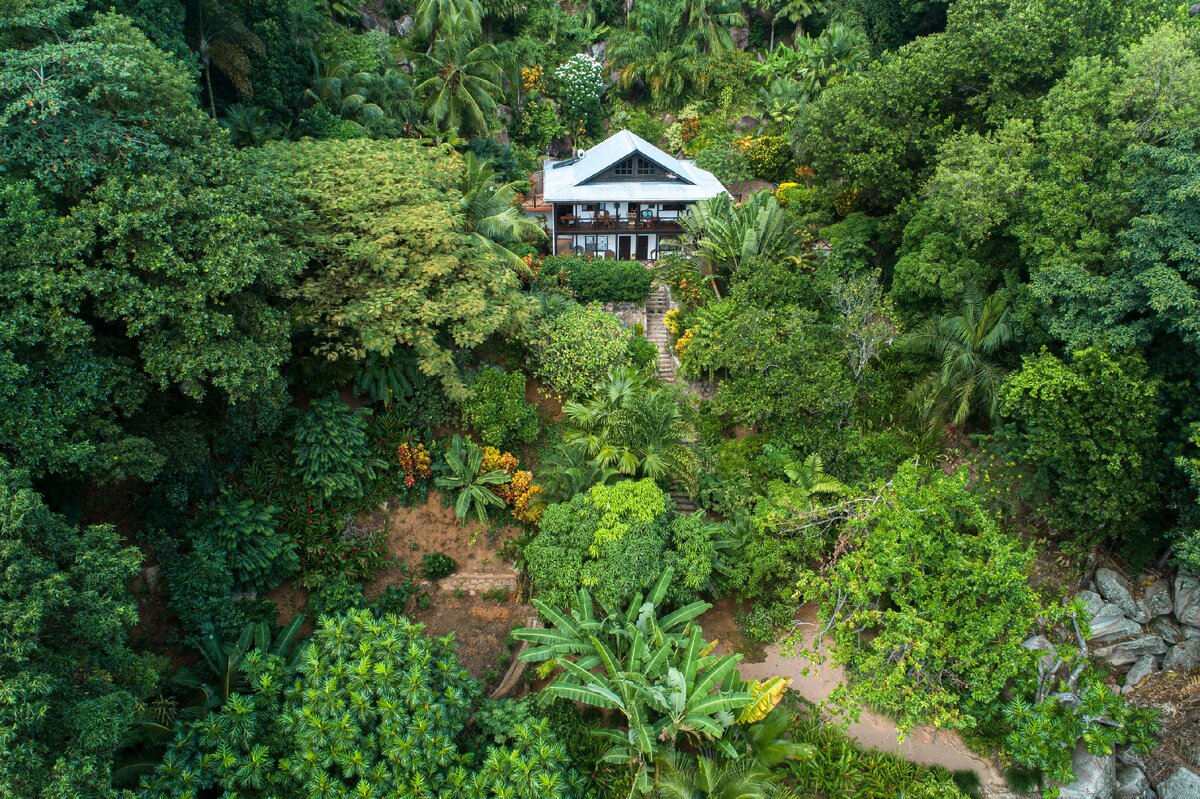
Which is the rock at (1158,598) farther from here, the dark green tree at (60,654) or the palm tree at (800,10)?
the palm tree at (800,10)

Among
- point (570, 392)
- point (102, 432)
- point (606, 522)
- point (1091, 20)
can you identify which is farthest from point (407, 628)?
point (1091, 20)

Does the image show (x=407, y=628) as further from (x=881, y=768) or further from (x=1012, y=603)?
(x=1012, y=603)

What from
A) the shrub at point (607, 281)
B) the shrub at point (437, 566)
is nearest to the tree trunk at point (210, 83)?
the shrub at point (607, 281)

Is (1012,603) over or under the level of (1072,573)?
over

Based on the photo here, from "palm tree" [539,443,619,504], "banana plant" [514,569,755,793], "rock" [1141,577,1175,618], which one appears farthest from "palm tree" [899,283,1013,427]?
"banana plant" [514,569,755,793]

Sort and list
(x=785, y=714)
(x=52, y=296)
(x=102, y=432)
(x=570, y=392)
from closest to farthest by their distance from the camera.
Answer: (x=52, y=296) → (x=102, y=432) → (x=785, y=714) → (x=570, y=392)

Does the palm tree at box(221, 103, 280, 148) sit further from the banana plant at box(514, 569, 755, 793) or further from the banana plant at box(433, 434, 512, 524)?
the banana plant at box(514, 569, 755, 793)
